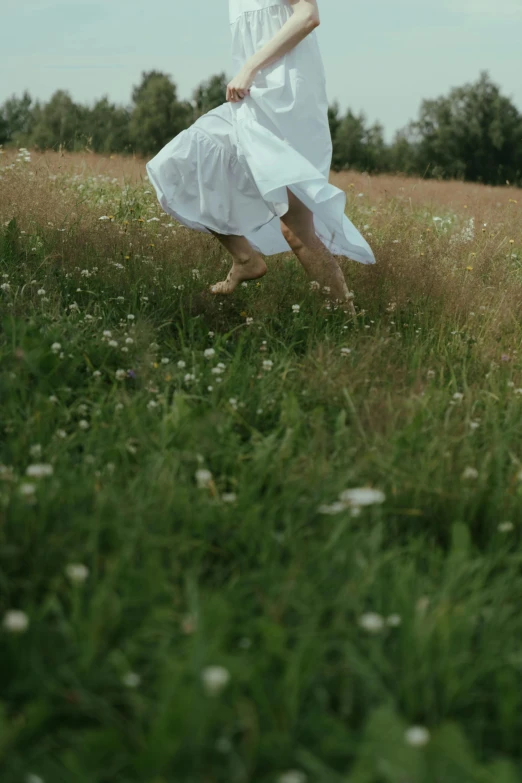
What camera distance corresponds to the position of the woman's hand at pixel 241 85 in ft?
13.1

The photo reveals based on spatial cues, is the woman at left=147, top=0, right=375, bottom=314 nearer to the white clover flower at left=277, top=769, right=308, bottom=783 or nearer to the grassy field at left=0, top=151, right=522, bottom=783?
the grassy field at left=0, top=151, right=522, bottom=783

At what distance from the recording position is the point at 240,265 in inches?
171

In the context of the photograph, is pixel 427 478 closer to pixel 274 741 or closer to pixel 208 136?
pixel 274 741

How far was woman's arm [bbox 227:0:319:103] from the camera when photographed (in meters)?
3.91

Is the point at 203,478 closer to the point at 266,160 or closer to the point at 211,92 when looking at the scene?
the point at 266,160

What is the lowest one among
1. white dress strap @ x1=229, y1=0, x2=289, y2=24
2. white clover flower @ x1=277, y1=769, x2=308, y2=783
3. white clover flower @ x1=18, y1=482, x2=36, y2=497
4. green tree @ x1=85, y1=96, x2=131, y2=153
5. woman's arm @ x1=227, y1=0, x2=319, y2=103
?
white clover flower @ x1=277, y1=769, x2=308, y2=783

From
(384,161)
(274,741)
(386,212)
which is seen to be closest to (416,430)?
(274,741)

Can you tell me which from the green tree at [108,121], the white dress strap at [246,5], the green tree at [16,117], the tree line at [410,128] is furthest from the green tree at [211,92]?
the white dress strap at [246,5]

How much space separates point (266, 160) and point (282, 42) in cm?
55

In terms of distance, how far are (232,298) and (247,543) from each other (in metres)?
2.49

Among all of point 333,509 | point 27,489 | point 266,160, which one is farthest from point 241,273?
point 27,489

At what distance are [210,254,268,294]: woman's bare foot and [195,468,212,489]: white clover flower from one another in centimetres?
215

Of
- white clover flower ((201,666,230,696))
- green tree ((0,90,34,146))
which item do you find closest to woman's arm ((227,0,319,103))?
white clover flower ((201,666,230,696))

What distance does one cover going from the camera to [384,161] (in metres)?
52.8
